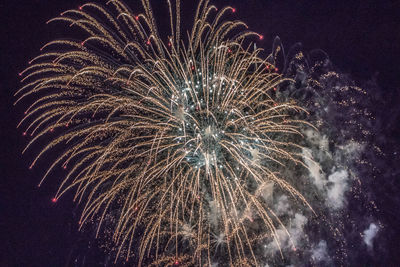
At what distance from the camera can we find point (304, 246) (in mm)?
18188

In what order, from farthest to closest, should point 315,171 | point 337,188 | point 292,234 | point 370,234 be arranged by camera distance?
point 370,234
point 337,188
point 292,234
point 315,171

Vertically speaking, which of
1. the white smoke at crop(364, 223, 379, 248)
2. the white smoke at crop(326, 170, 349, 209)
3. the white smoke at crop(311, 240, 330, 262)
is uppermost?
the white smoke at crop(326, 170, 349, 209)

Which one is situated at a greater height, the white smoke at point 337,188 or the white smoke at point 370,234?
the white smoke at point 337,188

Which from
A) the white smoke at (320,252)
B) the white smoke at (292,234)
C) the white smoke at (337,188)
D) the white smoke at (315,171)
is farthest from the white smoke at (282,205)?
the white smoke at (320,252)

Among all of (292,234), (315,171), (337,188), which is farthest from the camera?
(337,188)

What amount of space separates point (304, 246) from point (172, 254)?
24.3 ft

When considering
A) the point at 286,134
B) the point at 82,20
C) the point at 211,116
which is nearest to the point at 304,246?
the point at 286,134

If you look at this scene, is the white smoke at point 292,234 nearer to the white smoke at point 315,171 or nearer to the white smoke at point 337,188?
the white smoke at point 337,188

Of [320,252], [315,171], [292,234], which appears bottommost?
[320,252]

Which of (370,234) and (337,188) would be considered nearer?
(337,188)

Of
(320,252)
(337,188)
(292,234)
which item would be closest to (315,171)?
(337,188)

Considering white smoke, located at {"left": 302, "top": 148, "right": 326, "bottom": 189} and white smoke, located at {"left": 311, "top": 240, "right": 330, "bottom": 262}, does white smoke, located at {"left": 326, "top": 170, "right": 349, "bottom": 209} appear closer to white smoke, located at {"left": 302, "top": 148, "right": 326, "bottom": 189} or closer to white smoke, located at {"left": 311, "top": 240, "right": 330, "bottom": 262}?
white smoke, located at {"left": 302, "top": 148, "right": 326, "bottom": 189}

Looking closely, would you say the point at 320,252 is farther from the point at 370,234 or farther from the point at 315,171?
the point at 315,171

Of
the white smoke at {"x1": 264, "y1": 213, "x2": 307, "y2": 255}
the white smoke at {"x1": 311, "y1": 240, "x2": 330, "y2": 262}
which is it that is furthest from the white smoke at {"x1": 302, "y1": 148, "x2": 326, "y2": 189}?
the white smoke at {"x1": 311, "y1": 240, "x2": 330, "y2": 262}
